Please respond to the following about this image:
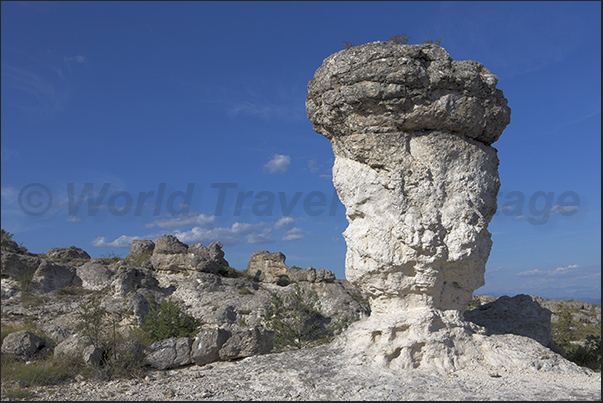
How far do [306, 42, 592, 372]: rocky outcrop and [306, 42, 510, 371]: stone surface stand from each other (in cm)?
2

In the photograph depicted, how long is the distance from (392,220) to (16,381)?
23.7 feet

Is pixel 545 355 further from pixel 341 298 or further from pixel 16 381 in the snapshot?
pixel 341 298

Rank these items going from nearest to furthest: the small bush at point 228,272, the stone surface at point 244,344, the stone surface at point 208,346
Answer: the stone surface at point 208,346 → the stone surface at point 244,344 → the small bush at point 228,272

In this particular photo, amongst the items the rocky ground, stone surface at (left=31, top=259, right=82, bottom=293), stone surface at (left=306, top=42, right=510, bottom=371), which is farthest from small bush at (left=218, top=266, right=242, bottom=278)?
stone surface at (left=306, top=42, right=510, bottom=371)

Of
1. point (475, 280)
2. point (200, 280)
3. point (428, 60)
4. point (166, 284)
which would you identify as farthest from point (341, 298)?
point (428, 60)

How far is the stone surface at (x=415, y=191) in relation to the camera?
8.26 meters

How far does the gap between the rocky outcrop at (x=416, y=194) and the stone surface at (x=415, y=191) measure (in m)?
0.02

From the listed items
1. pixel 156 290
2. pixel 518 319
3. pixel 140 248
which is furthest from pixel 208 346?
pixel 140 248

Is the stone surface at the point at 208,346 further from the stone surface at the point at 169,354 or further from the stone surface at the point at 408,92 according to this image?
the stone surface at the point at 408,92

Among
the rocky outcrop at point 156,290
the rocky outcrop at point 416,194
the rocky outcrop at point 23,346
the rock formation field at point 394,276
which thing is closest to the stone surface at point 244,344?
the rock formation field at point 394,276

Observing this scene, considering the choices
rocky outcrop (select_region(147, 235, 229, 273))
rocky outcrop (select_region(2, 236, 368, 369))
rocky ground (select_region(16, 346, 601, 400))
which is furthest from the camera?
rocky outcrop (select_region(147, 235, 229, 273))

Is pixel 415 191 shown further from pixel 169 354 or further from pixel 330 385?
pixel 169 354

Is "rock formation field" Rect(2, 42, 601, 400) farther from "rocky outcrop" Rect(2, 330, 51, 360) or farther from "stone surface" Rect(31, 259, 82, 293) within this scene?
"stone surface" Rect(31, 259, 82, 293)

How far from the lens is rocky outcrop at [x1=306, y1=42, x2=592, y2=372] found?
823cm
